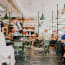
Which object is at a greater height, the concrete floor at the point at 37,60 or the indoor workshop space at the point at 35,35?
the indoor workshop space at the point at 35,35

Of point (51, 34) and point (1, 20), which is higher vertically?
point (1, 20)

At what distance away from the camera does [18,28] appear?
3.94m

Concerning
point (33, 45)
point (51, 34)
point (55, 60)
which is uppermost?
point (51, 34)

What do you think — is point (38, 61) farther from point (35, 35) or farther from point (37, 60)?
point (35, 35)

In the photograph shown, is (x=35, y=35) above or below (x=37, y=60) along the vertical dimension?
above

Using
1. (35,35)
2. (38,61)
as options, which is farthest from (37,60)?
(35,35)

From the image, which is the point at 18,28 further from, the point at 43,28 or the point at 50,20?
the point at 50,20

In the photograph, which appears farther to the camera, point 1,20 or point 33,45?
point 33,45

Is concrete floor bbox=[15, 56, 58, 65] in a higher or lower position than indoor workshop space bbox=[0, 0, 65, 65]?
lower

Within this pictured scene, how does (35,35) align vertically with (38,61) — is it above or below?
above

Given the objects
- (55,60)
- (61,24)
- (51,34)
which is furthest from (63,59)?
(61,24)

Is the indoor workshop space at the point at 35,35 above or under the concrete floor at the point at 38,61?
above

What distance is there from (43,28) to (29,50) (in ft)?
3.37

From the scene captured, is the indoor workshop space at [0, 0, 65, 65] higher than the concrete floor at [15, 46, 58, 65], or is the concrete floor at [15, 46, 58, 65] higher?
the indoor workshop space at [0, 0, 65, 65]
